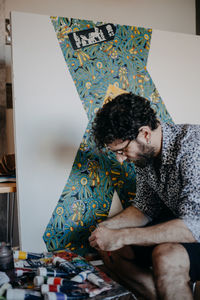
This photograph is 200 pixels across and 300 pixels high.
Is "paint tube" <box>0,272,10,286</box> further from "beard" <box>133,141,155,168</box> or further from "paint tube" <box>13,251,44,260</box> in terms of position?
"beard" <box>133,141,155,168</box>

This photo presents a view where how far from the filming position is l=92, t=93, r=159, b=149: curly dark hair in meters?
1.25

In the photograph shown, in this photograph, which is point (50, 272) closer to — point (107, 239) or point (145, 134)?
point (107, 239)

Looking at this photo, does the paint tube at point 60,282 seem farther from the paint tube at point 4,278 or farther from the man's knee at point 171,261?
the man's knee at point 171,261

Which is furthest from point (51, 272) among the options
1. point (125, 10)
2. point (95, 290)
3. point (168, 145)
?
point (125, 10)

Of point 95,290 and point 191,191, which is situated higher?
point 191,191

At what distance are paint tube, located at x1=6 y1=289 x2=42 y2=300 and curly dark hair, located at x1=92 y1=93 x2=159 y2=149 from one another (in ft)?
2.28

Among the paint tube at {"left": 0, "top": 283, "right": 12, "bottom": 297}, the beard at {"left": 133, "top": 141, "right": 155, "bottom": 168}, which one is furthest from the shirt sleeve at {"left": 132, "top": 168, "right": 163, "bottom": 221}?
the paint tube at {"left": 0, "top": 283, "right": 12, "bottom": 297}

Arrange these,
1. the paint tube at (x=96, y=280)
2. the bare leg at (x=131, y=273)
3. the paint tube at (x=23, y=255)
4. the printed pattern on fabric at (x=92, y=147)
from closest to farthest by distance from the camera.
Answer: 1. the paint tube at (x=96, y=280)
2. the paint tube at (x=23, y=255)
3. the bare leg at (x=131, y=273)
4. the printed pattern on fabric at (x=92, y=147)

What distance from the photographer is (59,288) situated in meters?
1.01

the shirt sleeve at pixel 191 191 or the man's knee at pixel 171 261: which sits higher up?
the shirt sleeve at pixel 191 191

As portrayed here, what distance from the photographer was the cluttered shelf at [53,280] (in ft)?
3.18

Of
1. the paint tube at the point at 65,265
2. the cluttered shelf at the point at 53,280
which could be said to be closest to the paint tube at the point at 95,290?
the cluttered shelf at the point at 53,280

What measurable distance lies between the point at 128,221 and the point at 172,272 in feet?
1.64

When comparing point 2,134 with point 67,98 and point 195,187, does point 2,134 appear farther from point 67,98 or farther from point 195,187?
point 195,187
